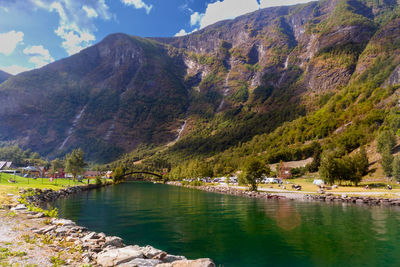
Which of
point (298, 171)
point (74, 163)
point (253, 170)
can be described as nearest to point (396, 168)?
point (253, 170)

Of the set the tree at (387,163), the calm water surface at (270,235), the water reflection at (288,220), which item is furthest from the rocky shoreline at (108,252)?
the tree at (387,163)

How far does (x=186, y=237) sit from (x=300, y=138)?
186 m

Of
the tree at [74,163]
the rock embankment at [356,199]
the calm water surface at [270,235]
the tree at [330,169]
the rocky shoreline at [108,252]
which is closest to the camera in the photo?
the rocky shoreline at [108,252]

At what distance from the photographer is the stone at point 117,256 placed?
44.9 feet

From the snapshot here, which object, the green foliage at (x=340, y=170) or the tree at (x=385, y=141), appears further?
the tree at (x=385, y=141)

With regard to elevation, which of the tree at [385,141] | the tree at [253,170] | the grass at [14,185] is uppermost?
the tree at [385,141]

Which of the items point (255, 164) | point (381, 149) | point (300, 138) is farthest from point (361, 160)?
point (300, 138)

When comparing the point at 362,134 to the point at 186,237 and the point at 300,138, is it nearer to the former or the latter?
the point at 300,138

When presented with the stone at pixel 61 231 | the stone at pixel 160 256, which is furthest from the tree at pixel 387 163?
the stone at pixel 61 231

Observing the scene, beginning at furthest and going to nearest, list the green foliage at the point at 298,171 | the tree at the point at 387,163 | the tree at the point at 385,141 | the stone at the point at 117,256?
1. the green foliage at the point at 298,171
2. the tree at the point at 385,141
3. the tree at the point at 387,163
4. the stone at the point at 117,256

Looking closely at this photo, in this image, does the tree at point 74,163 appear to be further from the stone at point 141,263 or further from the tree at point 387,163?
the tree at point 387,163

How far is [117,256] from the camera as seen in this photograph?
14.2 metres

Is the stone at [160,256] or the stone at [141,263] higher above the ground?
the stone at [141,263]

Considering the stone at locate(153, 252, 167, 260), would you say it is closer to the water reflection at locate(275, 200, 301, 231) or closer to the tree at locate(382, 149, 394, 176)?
the water reflection at locate(275, 200, 301, 231)
